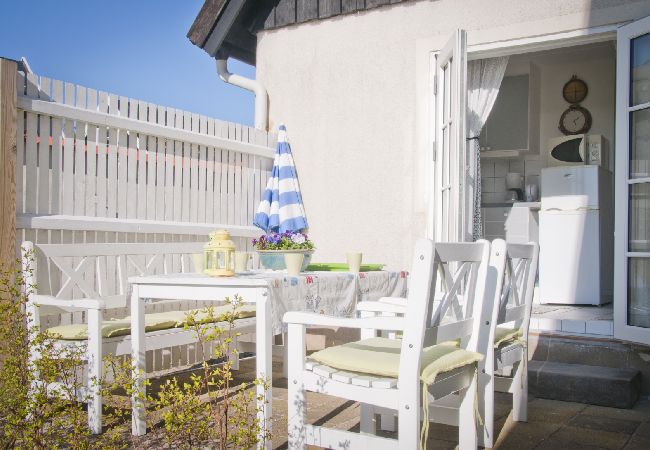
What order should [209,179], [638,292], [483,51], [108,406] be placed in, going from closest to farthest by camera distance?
[108,406] < [638,292] < [483,51] < [209,179]

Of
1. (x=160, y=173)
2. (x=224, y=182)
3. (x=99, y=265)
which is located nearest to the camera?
(x=99, y=265)

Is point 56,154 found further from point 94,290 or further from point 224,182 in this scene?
point 224,182

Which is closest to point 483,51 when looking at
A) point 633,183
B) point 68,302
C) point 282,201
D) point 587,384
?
point 633,183

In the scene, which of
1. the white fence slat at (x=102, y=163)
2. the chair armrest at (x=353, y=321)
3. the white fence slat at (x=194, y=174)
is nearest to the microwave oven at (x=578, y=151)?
the white fence slat at (x=194, y=174)

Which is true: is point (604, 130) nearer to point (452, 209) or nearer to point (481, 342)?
point (452, 209)

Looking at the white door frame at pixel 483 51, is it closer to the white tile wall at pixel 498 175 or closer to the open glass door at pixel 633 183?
the open glass door at pixel 633 183

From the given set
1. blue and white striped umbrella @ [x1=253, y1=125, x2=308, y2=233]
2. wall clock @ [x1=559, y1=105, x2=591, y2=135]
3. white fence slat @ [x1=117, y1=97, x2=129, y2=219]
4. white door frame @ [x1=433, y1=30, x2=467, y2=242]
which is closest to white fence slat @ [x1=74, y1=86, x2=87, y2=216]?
white fence slat @ [x1=117, y1=97, x2=129, y2=219]

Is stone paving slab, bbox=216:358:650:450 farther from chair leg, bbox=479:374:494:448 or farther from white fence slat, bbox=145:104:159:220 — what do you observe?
white fence slat, bbox=145:104:159:220

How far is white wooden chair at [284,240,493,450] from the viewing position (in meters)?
1.93

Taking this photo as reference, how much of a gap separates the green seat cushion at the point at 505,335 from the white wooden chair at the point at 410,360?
318 mm

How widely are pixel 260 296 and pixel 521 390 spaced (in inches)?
56.3

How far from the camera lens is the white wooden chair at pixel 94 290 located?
2.92 m

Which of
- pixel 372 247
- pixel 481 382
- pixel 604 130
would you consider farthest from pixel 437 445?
pixel 604 130

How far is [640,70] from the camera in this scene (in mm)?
4109
